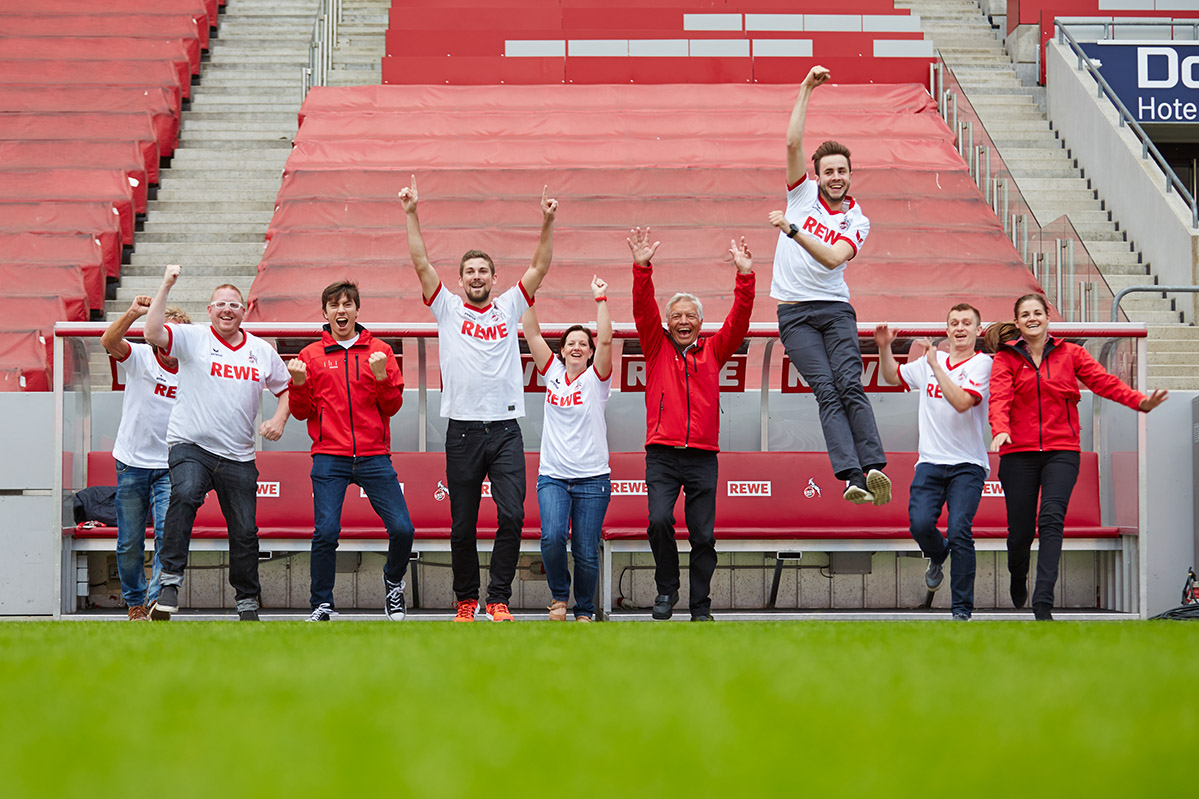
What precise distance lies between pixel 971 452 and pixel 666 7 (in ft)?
45.2

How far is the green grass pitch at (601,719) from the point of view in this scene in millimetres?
1761

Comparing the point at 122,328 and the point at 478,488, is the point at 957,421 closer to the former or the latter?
the point at 478,488

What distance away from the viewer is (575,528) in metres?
6.98

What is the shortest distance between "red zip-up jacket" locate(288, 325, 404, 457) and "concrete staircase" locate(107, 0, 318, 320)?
242 inches

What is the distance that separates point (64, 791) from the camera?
5.57ft

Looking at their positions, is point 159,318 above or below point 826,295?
below

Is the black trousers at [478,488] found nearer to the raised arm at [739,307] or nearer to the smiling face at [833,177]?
the raised arm at [739,307]

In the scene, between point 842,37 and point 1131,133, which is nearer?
point 1131,133

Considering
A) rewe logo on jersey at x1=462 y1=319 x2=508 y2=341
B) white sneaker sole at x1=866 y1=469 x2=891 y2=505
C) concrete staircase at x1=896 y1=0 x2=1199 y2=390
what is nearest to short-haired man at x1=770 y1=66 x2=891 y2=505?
white sneaker sole at x1=866 y1=469 x2=891 y2=505

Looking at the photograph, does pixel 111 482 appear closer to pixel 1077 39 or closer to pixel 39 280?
pixel 39 280

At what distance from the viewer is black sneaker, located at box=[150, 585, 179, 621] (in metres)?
6.18

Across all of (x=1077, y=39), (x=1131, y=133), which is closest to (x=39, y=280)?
(x=1131, y=133)

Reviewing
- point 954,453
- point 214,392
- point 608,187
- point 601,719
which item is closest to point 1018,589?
point 954,453

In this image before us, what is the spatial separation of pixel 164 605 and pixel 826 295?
3866 millimetres
